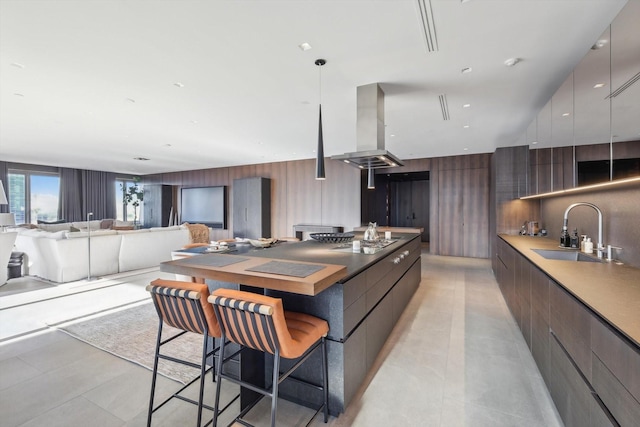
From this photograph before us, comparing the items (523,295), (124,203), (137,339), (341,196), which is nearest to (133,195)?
(124,203)

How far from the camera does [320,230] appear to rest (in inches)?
332

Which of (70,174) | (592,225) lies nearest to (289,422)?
(592,225)

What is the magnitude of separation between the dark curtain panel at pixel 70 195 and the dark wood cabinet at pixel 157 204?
2.11 meters

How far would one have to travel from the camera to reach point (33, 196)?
934cm

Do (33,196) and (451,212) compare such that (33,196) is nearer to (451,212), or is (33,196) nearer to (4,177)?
(4,177)

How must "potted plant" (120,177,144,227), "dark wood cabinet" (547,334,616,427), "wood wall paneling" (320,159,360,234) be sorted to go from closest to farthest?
1. "dark wood cabinet" (547,334,616,427)
2. "wood wall paneling" (320,159,360,234)
3. "potted plant" (120,177,144,227)

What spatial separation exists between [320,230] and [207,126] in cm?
445

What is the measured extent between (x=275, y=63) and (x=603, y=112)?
270cm

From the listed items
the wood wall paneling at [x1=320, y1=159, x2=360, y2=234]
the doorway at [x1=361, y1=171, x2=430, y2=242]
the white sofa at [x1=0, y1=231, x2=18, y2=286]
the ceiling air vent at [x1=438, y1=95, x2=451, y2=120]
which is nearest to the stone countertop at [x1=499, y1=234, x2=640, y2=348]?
the ceiling air vent at [x1=438, y1=95, x2=451, y2=120]

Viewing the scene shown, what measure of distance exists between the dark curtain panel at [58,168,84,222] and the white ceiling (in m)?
5.61

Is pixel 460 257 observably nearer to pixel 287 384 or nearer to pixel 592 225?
pixel 592 225

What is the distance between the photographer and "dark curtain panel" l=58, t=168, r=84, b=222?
9.89m

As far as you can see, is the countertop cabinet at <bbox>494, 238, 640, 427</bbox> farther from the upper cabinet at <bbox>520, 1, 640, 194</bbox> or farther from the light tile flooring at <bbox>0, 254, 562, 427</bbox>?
the upper cabinet at <bbox>520, 1, 640, 194</bbox>

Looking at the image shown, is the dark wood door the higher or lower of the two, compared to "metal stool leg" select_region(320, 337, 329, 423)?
higher
